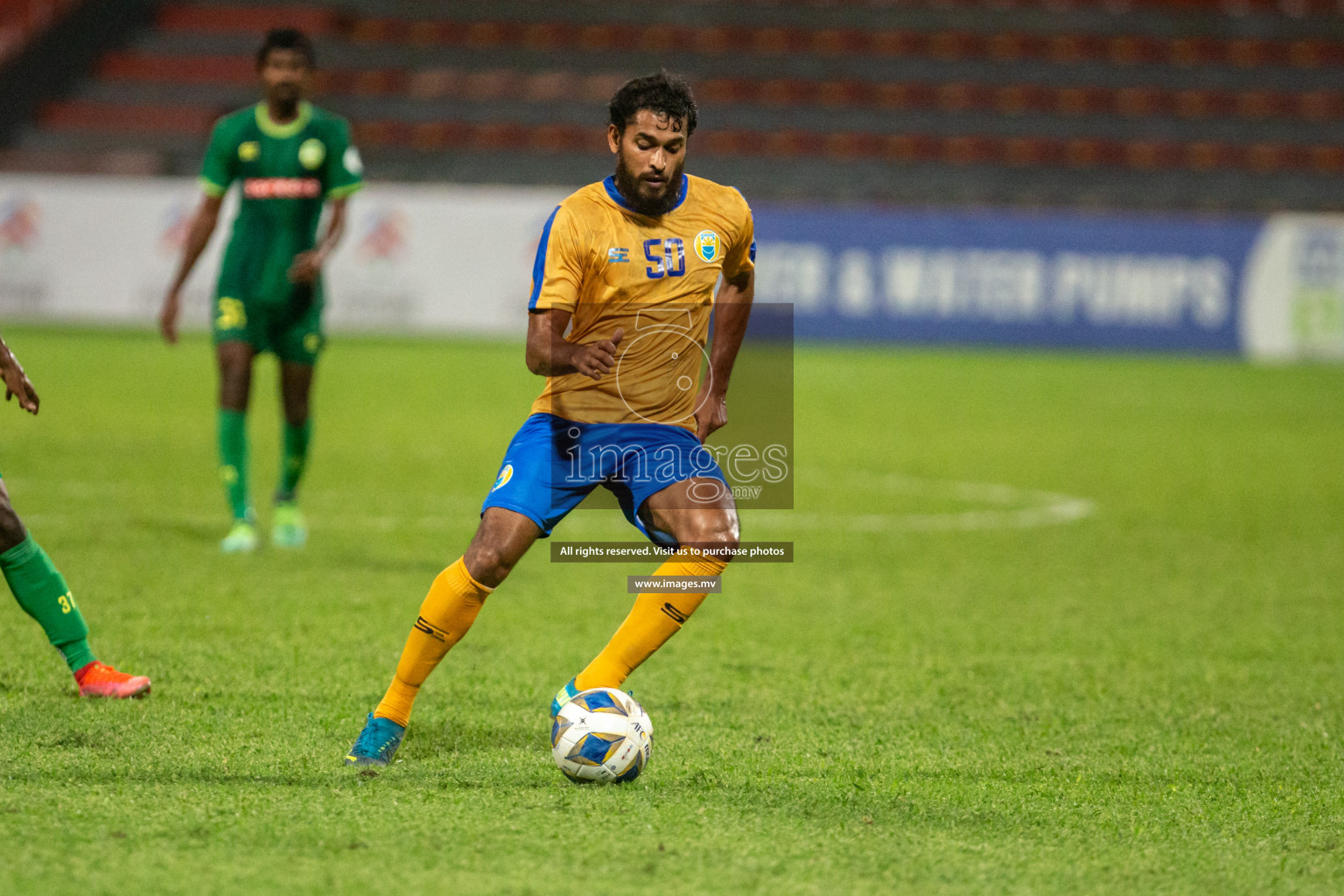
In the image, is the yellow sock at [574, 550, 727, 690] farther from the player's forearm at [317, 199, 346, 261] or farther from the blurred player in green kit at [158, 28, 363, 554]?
the player's forearm at [317, 199, 346, 261]

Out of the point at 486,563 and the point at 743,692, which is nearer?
the point at 486,563

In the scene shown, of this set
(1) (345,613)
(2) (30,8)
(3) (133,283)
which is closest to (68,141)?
(2) (30,8)

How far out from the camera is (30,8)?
24.9 metres

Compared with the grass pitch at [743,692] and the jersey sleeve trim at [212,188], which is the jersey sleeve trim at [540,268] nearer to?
the grass pitch at [743,692]

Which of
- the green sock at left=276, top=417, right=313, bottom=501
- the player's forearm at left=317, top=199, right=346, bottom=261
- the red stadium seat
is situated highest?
the red stadium seat

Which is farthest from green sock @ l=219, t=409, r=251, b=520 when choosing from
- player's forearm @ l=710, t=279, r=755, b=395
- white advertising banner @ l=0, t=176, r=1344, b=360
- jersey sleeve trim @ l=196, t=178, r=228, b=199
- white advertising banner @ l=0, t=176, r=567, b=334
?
white advertising banner @ l=0, t=176, r=1344, b=360

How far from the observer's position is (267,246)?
7.42 meters

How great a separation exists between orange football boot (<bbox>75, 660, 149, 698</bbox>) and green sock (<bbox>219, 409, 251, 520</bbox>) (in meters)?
2.80

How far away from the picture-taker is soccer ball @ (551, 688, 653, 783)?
3867 millimetres

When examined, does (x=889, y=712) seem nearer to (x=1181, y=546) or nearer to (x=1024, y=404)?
(x=1181, y=546)

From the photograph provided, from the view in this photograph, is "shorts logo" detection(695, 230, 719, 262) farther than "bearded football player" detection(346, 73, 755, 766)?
Yes

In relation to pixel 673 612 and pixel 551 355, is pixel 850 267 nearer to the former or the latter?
pixel 673 612

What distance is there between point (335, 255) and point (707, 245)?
16.0 metres

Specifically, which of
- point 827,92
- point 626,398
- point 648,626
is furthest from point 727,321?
point 827,92
